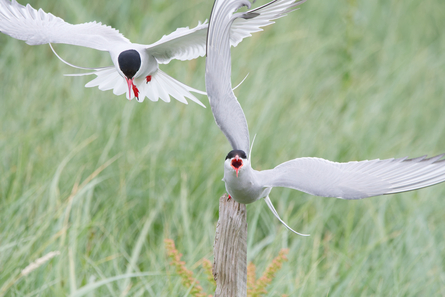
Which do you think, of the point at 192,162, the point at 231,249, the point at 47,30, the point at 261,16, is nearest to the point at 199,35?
the point at 261,16

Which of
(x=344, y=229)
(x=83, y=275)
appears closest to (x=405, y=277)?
(x=344, y=229)

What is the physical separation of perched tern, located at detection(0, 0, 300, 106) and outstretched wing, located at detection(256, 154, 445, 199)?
2.45 ft

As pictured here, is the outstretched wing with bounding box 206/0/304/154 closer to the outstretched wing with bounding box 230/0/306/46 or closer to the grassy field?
the outstretched wing with bounding box 230/0/306/46

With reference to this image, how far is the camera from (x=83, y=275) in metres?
2.85

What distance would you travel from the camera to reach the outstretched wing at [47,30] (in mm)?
2502

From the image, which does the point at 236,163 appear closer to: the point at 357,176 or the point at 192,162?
the point at 357,176

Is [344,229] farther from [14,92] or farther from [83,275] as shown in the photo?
[14,92]

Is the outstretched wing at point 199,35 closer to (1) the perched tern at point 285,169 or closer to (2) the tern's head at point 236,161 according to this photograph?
(1) the perched tern at point 285,169

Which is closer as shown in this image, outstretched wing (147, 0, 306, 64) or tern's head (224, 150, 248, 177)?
tern's head (224, 150, 248, 177)

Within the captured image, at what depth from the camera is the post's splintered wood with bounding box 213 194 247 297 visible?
6.77 ft

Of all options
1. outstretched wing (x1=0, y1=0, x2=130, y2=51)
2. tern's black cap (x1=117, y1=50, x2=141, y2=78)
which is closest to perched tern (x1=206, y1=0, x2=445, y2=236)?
tern's black cap (x1=117, y1=50, x2=141, y2=78)

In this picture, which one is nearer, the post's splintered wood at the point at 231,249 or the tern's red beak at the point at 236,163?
the tern's red beak at the point at 236,163

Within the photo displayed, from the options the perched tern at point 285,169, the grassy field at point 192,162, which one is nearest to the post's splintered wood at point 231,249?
the perched tern at point 285,169

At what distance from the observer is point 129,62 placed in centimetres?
227
